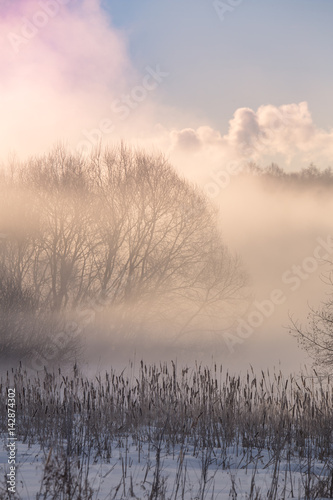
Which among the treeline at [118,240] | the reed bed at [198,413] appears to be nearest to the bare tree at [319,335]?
the treeline at [118,240]

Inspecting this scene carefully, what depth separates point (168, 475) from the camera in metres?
4.04

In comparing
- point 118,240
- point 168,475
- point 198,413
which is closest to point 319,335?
point 118,240

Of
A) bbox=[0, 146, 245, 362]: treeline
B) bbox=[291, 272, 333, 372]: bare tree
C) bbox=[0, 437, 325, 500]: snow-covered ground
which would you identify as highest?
bbox=[0, 146, 245, 362]: treeline

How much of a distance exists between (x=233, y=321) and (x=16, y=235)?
38.8 feet

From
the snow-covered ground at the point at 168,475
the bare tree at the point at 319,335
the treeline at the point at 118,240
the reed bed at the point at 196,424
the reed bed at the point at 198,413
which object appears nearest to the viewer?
the snow-covered ground at the point at 168,475

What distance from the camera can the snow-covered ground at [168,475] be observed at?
3768mm

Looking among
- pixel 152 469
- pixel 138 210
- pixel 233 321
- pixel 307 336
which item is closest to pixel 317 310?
pixel 307 336

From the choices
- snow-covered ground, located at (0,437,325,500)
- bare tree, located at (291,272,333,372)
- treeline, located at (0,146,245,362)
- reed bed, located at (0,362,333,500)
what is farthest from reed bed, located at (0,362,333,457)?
treeline, located at (0,146,245,362)

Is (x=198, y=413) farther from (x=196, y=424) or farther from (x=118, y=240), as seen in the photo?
(x=118, y=240)

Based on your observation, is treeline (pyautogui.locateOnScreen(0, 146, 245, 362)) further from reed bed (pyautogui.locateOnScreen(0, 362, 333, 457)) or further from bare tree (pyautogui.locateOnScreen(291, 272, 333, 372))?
reed bed (pyautogui.locateOnScreen(0, 362, 333, 457))

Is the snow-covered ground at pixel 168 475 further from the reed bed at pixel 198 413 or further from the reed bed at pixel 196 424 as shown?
the reed bed at pixel 198 413

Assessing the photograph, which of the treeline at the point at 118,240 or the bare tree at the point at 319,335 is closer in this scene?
the bare tree at the point at 319,335

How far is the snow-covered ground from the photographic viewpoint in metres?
3.77

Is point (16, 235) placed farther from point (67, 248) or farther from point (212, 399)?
point (212, 399)
